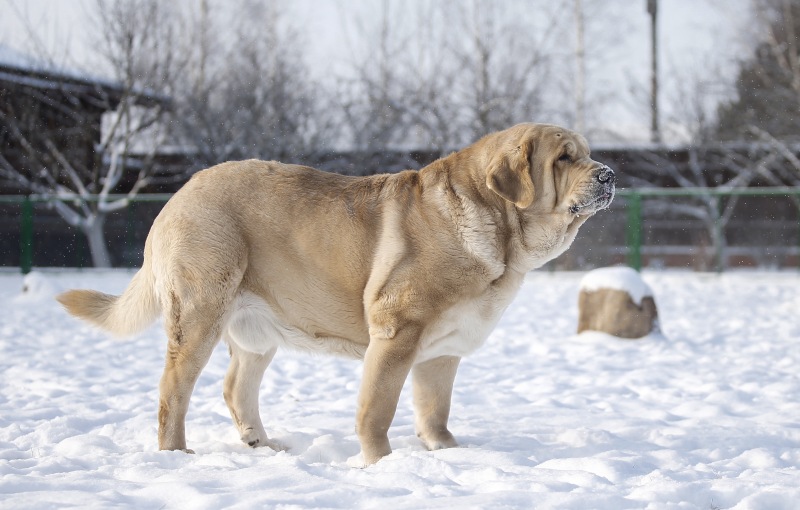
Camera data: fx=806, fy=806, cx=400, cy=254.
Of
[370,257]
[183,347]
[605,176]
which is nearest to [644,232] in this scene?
[605,176]

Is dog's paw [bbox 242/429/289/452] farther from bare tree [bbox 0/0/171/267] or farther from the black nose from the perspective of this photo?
bare tree [bbox 0/0/171/267]

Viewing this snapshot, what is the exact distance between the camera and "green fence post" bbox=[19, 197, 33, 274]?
1645cm

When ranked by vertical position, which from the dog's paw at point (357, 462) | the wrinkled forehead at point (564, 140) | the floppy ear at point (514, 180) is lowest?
the dog's paw at point (357, 462)

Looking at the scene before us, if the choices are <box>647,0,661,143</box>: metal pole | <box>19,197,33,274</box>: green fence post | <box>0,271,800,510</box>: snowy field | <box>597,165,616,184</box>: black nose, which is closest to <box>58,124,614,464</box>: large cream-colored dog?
<box>597,165,616,184</box>: black nose

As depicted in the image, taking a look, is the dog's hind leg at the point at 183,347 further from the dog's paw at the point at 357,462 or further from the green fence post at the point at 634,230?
the green fence post at the point at 634,230

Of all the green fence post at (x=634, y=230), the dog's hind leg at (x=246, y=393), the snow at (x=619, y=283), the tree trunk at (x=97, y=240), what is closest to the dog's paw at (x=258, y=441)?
the dog's hind leg at (x=246, y=393)

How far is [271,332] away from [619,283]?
5.19 metres

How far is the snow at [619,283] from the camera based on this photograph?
812 centimetres

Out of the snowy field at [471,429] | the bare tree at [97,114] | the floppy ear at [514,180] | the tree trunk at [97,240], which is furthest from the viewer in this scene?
the bare tree at [97,114]

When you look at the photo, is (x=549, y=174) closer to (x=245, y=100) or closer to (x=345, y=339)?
(x=345, y=339)

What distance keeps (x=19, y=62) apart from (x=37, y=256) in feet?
20.3

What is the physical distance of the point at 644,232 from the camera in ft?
55.5

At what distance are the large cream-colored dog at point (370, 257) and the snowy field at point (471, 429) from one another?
472mm

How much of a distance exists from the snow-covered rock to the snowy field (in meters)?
0.16
